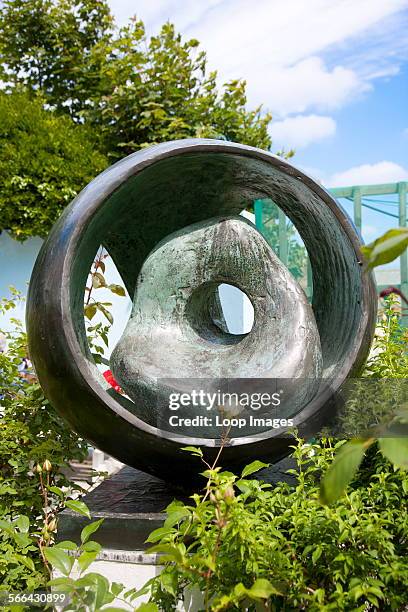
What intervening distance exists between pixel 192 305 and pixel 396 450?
2036 millimetres

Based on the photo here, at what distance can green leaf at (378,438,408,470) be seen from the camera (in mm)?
774

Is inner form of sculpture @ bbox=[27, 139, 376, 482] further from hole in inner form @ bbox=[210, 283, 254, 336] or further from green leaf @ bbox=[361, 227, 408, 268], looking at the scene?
hole in inner form @ bbox=[210, 283, 254, 336]

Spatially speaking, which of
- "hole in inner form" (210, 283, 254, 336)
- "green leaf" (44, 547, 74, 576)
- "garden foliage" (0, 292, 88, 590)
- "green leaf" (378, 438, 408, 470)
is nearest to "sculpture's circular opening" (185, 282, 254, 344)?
"garden foliage" (0, 292, 88, 590)

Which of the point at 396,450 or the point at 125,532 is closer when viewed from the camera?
the point at 396,450

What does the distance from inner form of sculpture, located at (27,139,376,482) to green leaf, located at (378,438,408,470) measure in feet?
4.47

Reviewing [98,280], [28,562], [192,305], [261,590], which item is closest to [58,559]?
[28,562]

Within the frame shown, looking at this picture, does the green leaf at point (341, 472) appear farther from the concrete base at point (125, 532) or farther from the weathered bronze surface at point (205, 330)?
the weathered bronze surface at point (205, 330)

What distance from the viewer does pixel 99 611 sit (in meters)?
1.31

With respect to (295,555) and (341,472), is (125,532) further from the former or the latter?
(341,472)

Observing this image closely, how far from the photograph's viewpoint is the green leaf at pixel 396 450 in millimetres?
774

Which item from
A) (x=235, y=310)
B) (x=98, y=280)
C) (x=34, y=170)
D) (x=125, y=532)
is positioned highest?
(x=34, y=170)

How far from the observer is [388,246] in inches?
30.6

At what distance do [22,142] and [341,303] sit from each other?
17.6ft

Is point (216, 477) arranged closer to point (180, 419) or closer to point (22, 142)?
point (180, 419)
